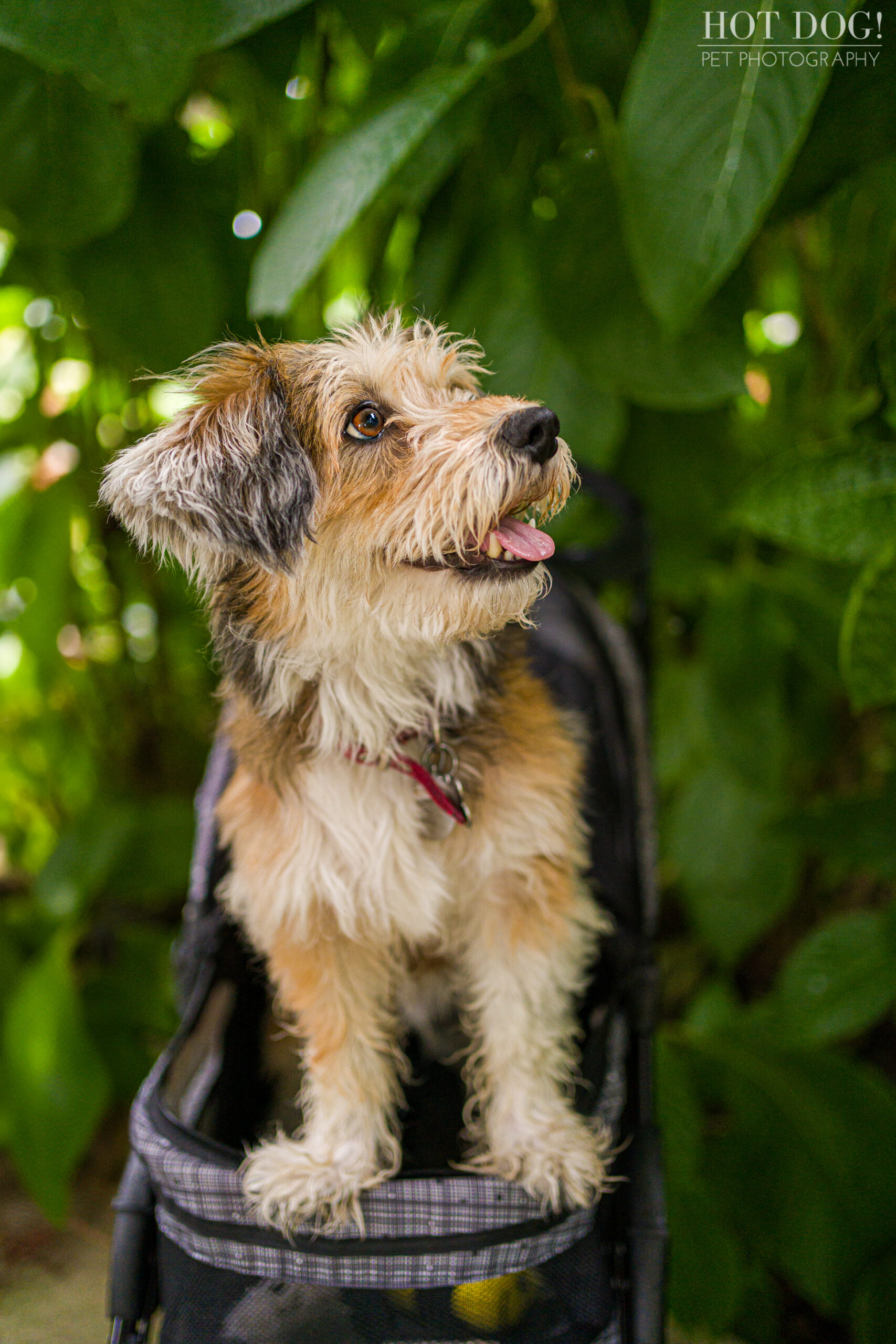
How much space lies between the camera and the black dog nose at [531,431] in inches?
27.1

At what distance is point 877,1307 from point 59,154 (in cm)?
172

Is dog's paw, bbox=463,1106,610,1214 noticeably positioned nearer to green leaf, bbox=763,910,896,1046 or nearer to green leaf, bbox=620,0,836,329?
green leaf, bbox=763,910,896,1046

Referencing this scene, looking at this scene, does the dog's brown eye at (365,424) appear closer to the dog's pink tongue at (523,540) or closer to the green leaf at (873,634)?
the dog's pink tongue at (523,540)

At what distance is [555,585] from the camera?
131 centimetres

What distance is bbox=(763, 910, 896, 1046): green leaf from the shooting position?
4.31 ft

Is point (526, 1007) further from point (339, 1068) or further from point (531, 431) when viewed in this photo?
point (531, 431)

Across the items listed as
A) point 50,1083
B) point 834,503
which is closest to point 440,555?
point 834,503

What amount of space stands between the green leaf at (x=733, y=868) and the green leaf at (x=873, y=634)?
0.63m

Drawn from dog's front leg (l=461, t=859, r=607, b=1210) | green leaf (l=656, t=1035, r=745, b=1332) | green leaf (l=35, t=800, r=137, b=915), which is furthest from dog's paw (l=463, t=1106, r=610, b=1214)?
green leaf (l=35, t=800, r=137, b=915)

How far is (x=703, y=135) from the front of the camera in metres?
0.81

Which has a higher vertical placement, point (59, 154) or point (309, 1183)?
point (59, 154)

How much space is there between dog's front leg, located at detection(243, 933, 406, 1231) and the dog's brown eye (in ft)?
1.54

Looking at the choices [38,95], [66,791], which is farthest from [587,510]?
[66,791]

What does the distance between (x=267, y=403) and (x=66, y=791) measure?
1.47 m
